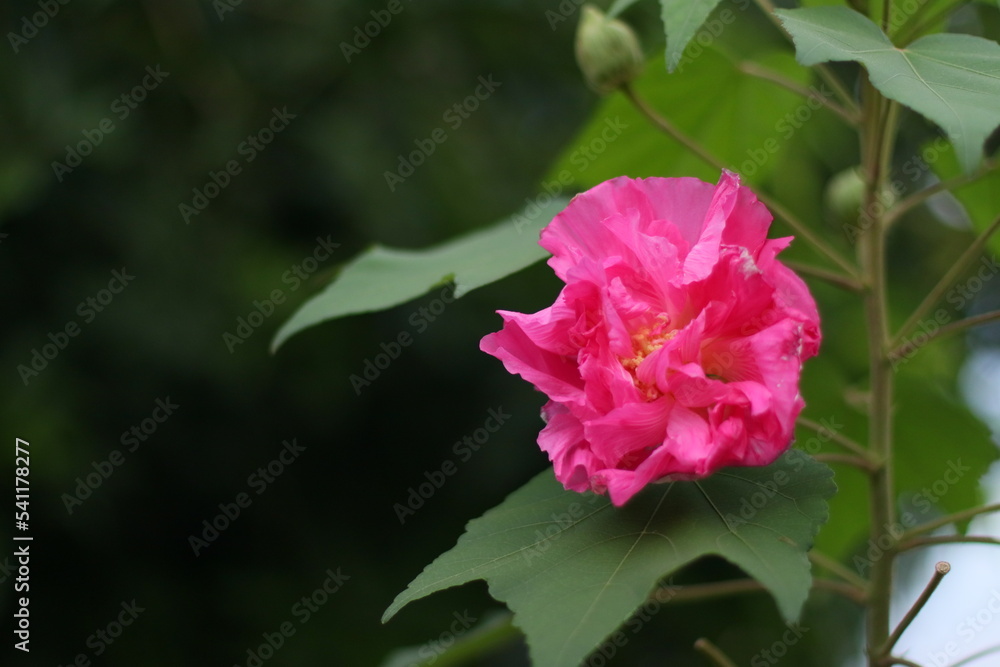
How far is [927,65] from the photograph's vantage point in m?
0.68

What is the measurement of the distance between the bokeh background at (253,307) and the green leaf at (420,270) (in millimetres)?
797

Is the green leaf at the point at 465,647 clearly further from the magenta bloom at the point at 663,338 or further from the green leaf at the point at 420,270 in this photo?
the magenta bloom at the point at 663,338

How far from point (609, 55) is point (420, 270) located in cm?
32

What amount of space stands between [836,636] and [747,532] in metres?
2.16

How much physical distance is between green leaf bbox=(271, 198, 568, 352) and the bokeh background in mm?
797

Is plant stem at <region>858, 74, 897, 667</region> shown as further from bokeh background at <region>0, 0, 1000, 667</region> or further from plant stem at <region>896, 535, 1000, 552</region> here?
bokeh background at <region>0, 0, 1000, 667</region>

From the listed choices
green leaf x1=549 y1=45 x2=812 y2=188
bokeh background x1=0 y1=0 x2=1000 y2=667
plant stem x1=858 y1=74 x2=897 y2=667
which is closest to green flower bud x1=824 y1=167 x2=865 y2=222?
green leaf x1=549 y1=45 x2=812 y2=188

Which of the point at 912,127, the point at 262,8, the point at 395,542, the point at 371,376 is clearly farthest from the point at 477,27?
the point at 395,542

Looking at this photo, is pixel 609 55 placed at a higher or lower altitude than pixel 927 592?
higher

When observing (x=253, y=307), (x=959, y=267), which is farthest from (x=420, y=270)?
(x=253, y=307)

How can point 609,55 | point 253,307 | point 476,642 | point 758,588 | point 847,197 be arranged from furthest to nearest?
point 253,307 < point 847,197 < point 476,642 < point 609,55 < point 758,588

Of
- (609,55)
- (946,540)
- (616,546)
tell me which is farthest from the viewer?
(609,55)

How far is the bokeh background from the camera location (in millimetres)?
1850

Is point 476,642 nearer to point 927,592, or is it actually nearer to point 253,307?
point 927,592
